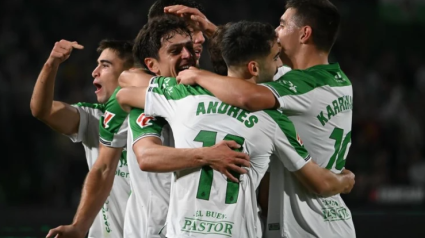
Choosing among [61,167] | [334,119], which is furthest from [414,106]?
[334,119]

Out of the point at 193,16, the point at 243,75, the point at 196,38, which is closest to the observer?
the point at 243,75

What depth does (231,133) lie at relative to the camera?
332cm

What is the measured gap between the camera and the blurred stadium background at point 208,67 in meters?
9.91

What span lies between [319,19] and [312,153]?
2.55 ft

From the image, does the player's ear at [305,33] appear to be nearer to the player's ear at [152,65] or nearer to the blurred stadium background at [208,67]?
the player's ear at [152,65]

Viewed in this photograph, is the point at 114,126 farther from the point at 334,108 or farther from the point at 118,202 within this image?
the point at 334,108

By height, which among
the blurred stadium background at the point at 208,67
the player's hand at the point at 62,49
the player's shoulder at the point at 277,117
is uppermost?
the player's hand at the point at 62,49

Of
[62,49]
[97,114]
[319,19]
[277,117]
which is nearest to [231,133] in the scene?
[277,117]

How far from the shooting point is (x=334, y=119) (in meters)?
3.78

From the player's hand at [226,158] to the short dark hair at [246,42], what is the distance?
0.43 meters

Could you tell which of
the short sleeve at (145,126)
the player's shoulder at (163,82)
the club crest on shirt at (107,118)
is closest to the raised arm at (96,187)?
the club crest on shirt at (107,118)

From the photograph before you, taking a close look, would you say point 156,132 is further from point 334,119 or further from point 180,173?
point 334,119

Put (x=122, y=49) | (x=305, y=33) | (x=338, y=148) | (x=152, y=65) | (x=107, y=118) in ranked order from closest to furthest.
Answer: (x=338, y=148) < (x=305, y=33) < (x=152, y=65) < (x=107, y=118) < (x=122, y=49)

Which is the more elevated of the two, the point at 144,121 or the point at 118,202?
the point at 144,121
